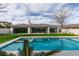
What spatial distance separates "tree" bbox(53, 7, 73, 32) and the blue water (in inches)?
13.5

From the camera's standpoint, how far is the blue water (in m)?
3.71

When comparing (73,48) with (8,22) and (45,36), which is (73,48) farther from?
(8,22)

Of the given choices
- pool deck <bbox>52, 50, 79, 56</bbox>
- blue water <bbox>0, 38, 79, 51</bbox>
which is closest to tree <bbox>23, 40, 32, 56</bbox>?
blue water <bbox>0, 38, 79, 51</bbox>

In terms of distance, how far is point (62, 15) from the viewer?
3844 millimetres

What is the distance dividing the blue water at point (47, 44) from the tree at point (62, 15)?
1.13 feet

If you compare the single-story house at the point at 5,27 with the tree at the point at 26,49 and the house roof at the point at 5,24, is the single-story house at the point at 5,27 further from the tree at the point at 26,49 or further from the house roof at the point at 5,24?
the tree at the point at 26,49

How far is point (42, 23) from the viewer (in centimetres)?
377

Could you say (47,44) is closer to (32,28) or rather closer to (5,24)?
(32,28)

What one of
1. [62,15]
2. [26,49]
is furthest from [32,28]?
[62,15]

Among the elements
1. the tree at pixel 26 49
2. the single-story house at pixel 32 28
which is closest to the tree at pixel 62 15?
the single-story house at pixel 32 28

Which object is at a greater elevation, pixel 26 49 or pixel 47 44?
pixel 47 44

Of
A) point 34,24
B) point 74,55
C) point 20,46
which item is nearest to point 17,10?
point 34,24

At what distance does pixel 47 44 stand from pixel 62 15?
0.73 metres

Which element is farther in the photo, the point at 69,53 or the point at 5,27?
the point at 5,27
